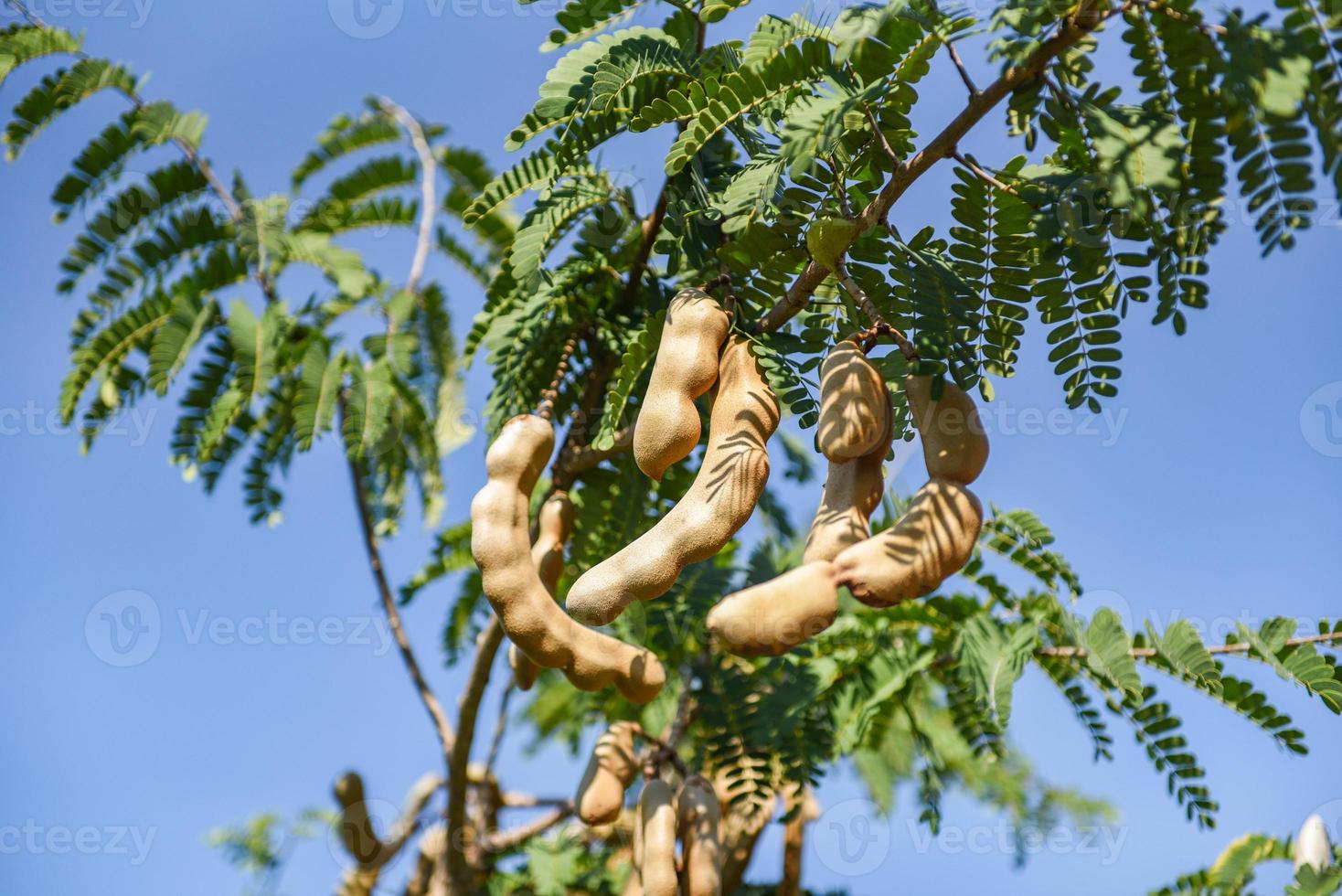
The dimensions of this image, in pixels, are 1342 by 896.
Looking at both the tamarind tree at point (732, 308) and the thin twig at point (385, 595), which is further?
the thin twig at point (385, 595)

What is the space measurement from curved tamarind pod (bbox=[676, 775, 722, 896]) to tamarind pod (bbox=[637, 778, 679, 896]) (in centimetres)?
5

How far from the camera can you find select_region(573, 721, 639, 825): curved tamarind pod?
8.70 feet

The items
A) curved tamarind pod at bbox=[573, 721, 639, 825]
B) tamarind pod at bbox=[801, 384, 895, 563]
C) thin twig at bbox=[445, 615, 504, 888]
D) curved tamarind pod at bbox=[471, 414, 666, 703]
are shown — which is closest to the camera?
tamarind pod at bbox=[801, 384, 895, 563]

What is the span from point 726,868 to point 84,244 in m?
2.60

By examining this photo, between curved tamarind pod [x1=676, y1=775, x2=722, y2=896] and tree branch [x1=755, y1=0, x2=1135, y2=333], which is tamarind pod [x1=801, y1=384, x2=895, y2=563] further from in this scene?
curved tamarind pod [x1=676, y1=775, x2=722, y2=896]

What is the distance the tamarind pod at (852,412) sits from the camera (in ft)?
4.95

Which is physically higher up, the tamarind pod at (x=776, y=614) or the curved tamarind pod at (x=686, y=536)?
the curved tamarind pod at (x=686, y=536)

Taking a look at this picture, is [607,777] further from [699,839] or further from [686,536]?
[686,536]

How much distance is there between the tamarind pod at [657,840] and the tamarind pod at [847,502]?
119 cm

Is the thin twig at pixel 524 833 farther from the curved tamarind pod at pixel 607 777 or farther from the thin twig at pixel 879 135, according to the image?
the thin twig at pixel 879 135

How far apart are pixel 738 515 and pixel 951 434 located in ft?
1.03

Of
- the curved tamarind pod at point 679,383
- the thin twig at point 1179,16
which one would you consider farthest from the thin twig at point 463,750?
the thin twig at point 1179,16

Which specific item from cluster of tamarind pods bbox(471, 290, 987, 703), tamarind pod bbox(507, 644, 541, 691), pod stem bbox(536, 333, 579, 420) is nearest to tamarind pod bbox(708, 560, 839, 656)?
cluster of tamarind pods bbox(471, 290, 987, 703)

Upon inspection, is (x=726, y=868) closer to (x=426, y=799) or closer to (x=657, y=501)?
(x=657, y=501)
